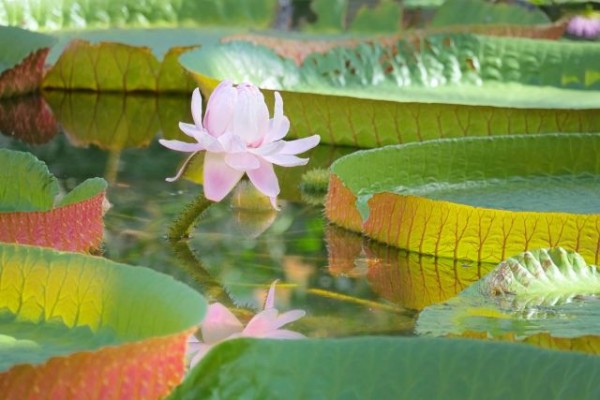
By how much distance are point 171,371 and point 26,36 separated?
2.43 metres

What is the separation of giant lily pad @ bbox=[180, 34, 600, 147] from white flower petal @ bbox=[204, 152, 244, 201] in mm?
1148

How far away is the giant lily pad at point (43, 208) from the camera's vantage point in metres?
1.94

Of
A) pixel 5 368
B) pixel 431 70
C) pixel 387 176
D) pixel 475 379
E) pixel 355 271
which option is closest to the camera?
pixel 475 379

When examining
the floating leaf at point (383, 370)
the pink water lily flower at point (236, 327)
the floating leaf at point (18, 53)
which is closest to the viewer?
the floating leaf at point (383, 370)

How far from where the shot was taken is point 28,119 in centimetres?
347

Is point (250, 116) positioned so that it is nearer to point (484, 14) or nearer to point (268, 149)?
point (268, 149)

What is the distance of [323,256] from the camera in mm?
2143

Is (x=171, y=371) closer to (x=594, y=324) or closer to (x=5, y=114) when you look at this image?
(x=594, y=324)

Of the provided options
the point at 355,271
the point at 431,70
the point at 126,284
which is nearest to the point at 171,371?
the point at 126,284

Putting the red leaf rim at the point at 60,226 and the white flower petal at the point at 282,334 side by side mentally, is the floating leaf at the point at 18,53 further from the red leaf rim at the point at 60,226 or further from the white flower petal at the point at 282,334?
the white flower petal at the point at 282,334

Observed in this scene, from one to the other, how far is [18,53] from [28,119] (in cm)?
22

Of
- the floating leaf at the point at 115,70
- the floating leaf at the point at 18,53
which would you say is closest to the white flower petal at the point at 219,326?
the floating leaf at the point at 18,53

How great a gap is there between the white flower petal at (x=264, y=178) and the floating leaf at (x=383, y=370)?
0.71m

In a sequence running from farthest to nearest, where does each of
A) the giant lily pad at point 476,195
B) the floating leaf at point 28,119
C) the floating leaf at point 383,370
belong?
the floating leaf at point 28,119 < the giant lily pad at point 476,195 < the floating leaf at point 383,370
